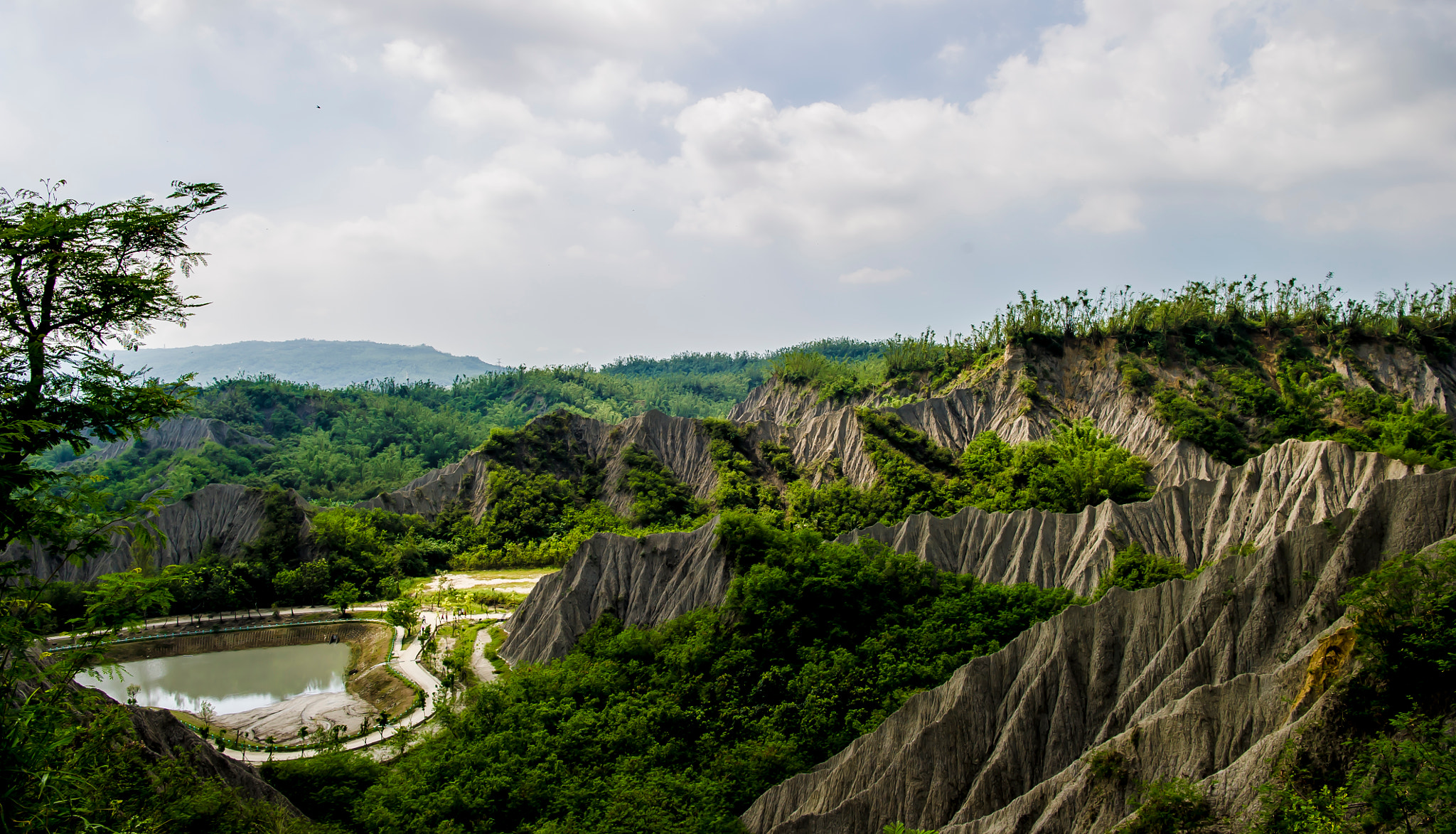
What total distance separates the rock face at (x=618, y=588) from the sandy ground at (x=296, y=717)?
20.4 ft

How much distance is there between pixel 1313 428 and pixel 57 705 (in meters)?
58.7

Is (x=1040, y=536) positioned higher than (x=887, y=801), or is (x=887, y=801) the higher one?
(x=1040, y=536)

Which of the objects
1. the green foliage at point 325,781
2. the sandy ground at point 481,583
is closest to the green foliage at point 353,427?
the sandy ground at point 481,583

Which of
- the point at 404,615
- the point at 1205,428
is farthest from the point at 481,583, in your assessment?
the point at 1205,428

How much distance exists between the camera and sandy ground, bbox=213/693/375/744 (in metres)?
27.4

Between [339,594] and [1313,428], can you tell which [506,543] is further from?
[1313,428]

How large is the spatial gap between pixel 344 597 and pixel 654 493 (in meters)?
22.4

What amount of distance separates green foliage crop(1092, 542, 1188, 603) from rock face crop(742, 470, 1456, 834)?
785 cm

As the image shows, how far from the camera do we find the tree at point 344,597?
4088 cm

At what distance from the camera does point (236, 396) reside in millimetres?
92500

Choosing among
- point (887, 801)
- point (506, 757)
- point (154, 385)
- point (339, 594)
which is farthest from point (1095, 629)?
point (339, 594)

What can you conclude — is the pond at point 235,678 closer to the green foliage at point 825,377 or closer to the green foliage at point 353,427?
the green foliage at point 353,427

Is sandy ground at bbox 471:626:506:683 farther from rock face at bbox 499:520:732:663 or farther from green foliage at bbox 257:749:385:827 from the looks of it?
green foliage at bbox 257:749:385:827

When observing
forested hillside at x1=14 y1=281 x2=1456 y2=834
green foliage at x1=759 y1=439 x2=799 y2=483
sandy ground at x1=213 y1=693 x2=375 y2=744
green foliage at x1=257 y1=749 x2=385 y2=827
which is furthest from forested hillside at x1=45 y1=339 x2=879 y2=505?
green foliage at x1=759 y1=439 x2=799 y2=483
